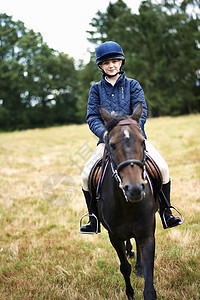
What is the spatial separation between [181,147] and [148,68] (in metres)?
28.4

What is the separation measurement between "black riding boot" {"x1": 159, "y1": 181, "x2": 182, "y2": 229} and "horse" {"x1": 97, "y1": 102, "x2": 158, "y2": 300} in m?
0.66

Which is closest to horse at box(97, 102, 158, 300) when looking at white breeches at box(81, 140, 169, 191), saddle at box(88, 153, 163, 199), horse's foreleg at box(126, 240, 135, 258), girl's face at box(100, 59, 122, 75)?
saddle at box(88, 153, 163, 199)

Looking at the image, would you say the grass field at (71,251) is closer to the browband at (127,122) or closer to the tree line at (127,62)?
the browband at (127,122)

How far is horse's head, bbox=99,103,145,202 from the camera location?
2141mm

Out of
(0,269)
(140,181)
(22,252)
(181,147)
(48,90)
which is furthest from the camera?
(48,90)

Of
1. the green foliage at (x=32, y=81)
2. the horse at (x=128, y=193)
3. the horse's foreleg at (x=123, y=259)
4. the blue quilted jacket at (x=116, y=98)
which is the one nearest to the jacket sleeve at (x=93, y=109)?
the blue quilted jacket at (x=116, y=98)

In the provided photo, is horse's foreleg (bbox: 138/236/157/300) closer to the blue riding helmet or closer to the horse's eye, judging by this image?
the horse's eye

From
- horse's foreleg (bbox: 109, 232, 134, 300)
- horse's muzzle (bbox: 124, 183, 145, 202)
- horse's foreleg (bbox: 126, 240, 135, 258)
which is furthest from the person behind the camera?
horse's foreleg (bbox: 126, 240, 135, 258)

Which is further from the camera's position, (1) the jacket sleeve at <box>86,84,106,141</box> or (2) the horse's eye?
(1) the jacket sleeve at <box>86,84,106,141</box>

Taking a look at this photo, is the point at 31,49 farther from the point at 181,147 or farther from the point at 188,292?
the point at 188,292

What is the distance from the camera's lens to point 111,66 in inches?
140

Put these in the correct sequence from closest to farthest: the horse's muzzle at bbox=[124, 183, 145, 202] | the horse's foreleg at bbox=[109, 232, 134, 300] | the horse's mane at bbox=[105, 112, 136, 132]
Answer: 1. the horse's muzzle at bbox=[124, 183, 145, 202]
2. the horse's mane at bbox=[105, 112, 136, 132]
3. the horse's foreleg at bbox=[109, 232, 134, 300]

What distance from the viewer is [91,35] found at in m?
44.9

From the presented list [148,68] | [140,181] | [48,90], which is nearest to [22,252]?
[140,181]
